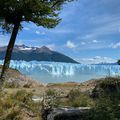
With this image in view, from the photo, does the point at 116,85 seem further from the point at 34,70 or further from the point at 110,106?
the point at 34,70

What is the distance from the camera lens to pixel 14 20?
57.3 feet

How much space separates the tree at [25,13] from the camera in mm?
16359

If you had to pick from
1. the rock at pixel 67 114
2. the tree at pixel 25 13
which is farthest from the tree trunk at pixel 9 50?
the rock at pixel 67 114

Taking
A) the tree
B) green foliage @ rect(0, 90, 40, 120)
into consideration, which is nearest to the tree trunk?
the tree

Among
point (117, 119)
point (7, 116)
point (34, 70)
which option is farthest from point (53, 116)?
point (34, 70)

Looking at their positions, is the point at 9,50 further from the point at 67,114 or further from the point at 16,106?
the point at 67,114

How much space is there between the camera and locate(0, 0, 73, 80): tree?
644 inches

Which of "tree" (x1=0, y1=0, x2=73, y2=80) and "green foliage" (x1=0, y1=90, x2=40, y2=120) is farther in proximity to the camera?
"tree" (x1=0, y1=0, x2=73, y2=80)

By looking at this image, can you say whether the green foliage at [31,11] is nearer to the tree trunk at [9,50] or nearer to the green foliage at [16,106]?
the tree trunk at [9,50]

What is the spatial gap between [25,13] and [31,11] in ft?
0.92

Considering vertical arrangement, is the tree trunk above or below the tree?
below

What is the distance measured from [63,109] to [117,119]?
2.24m

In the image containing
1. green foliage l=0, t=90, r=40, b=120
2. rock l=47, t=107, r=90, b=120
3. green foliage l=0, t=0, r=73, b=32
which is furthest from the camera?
green foliage l=0, t=0, r=73, b=32

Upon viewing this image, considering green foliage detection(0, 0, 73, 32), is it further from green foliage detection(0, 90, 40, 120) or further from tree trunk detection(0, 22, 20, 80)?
green foliage detection(0, 90, 40, 120)
